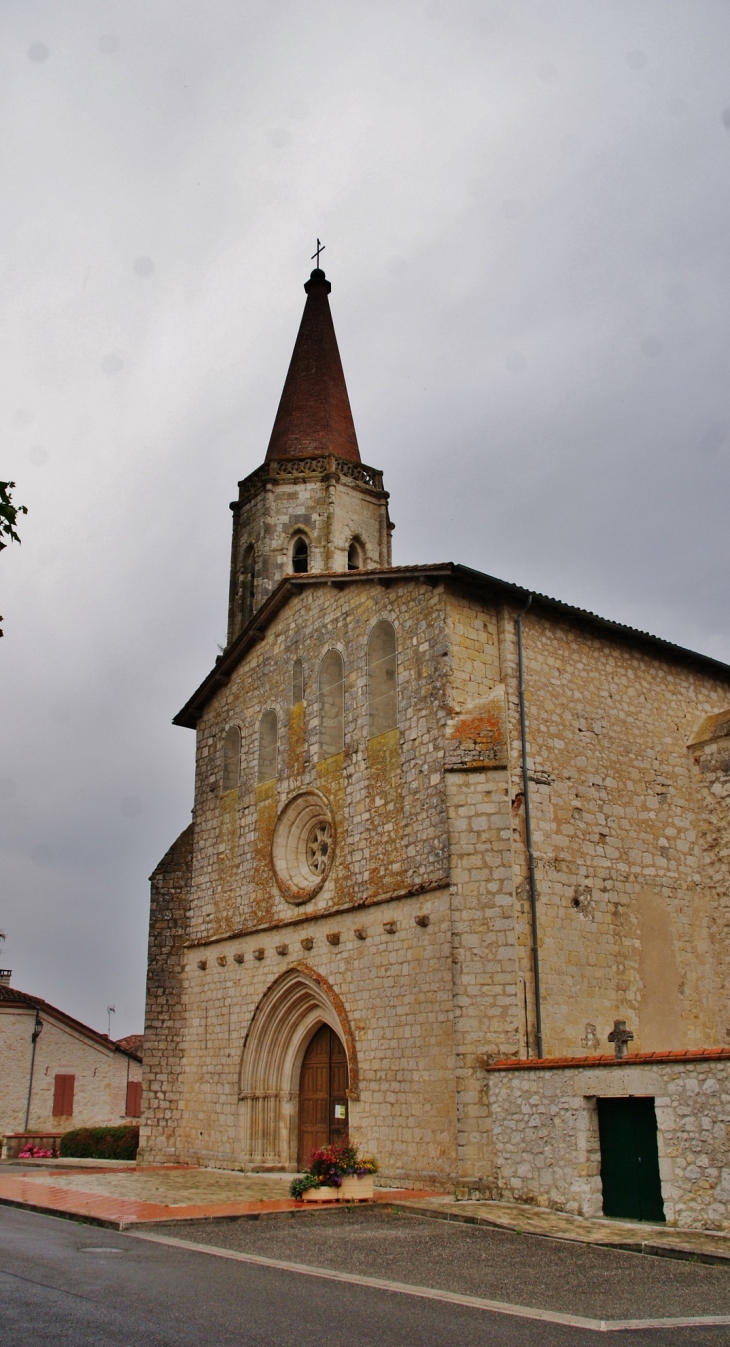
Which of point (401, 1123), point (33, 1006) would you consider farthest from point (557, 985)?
point (33, 1006)

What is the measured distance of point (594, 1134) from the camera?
11086 mm

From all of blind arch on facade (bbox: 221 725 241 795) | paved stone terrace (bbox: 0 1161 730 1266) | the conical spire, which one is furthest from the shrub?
the conical spire

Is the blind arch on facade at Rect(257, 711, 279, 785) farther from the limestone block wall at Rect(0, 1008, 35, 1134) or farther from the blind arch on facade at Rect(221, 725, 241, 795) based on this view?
the limestone block wall at Rect(0, 1008, 35, 1134)

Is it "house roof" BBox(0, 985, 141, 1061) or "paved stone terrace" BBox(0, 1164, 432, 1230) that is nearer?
"paved stone terrace" BBox(0, 1164, 432, 1230)

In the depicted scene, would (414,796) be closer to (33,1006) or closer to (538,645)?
(538,645)

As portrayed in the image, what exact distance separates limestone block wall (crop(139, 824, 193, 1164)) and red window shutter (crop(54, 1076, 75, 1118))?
34.5 feet

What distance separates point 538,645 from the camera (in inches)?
611

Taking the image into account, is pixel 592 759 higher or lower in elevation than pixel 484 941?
higher

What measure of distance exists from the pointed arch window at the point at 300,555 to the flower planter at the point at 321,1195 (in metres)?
13.1

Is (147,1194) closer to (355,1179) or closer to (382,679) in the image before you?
(355,1179)

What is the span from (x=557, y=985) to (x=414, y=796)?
124 inches

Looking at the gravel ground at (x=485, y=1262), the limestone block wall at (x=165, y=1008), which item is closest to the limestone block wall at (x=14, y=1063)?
the limestone block wall at (x=165, y=1008)

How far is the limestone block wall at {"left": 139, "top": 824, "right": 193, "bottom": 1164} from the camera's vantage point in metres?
18.8

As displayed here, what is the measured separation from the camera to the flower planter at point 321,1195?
1214 cm
